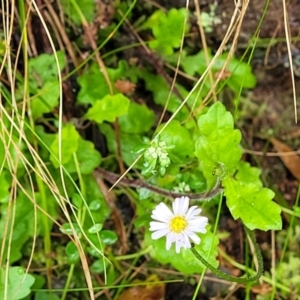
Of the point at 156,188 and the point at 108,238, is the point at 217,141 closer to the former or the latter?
the point at 156,188

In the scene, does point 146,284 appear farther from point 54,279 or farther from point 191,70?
point 191,70

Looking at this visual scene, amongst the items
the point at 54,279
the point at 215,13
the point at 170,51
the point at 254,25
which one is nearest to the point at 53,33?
the point at 170,51

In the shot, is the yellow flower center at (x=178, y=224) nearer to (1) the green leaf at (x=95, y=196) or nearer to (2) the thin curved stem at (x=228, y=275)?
(2) the thin curved stem at (x=228, y=275)

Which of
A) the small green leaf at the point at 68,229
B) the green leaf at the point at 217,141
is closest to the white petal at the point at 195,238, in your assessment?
the green leaf at the point at 217,141

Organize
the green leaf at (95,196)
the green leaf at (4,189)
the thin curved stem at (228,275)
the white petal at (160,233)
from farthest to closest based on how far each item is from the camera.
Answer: the green leaf at (95,196) < the green leaf at (4,189) < the white petal at (160,233) < the thin curved stem at (228,275)

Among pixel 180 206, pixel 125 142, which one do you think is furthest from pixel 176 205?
pixel 125 142

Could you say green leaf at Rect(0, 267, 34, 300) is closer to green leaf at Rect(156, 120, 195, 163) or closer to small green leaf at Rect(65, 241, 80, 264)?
small green leaf at Rect(65, 241, 80, 264)
